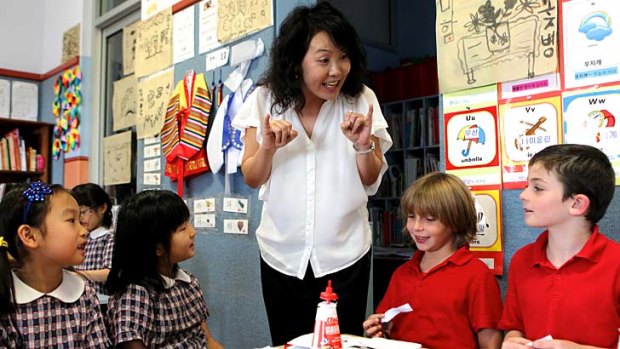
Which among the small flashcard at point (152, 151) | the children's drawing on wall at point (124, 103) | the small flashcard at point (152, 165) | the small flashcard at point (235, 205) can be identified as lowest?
the small flashcard at point (235, 205)

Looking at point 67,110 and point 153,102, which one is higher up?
point 67,110

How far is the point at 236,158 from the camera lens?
253 centimetres

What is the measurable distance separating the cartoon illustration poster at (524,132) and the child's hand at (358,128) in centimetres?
43

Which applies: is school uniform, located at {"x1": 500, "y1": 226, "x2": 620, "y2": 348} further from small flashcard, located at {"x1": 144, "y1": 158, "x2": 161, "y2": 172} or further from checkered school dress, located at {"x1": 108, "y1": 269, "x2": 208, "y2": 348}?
small flashcard, located at {"x1": 144, "y1": 158, "x2": 161, "y2": 172}

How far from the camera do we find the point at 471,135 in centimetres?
165

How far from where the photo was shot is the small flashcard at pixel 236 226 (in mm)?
2533

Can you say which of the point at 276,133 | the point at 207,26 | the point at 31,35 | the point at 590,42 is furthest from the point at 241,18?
the point at 31,35

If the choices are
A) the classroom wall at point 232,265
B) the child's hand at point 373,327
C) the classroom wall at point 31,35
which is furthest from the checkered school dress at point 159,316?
the classroom wall at point 31,35

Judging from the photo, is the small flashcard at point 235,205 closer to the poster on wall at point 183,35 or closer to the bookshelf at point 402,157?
the poster on wall at point 183,35

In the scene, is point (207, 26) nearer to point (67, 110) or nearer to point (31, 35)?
point (67, 110)

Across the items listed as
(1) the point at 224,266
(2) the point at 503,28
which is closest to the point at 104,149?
Answer: (1) the point at 224,266

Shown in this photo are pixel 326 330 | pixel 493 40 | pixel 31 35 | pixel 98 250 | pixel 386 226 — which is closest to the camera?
pixel 326 330

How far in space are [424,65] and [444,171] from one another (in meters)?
2.66

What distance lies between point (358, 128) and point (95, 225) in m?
1.92
